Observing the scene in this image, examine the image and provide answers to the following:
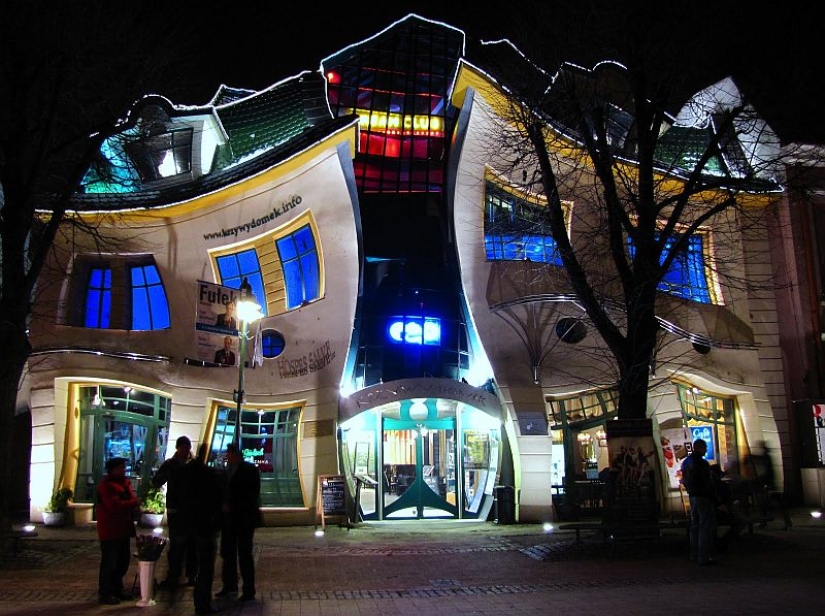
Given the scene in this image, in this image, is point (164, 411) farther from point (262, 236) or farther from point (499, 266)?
point (499, 266)

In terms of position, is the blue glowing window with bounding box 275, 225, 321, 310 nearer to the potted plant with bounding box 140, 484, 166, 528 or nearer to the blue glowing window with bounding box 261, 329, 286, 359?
the blue glowing window with bounding box 261, 329, 286, 359

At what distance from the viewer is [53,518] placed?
55.8 feet

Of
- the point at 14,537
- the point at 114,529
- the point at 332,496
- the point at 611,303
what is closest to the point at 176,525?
the point at 114,529

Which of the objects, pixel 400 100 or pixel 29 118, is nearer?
pixel 29 118

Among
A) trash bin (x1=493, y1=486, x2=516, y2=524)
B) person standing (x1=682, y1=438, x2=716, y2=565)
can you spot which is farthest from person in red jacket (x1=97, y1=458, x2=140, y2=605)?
trash bin (x1=493, y1=486, x2=516, y2=524)

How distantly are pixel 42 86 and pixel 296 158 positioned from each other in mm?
6538

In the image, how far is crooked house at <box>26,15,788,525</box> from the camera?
18.1 metres

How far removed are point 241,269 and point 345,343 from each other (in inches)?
155

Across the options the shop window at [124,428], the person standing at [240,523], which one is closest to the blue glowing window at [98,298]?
the shop window at [124,428]

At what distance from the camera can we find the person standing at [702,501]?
1050 cm

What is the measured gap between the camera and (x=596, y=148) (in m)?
13.6

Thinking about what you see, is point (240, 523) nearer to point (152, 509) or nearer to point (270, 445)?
point (152, 509)

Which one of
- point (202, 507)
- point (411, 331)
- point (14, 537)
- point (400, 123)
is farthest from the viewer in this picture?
point (400, 123)

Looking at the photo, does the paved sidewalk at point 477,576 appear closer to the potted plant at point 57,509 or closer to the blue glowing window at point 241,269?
the potted plant at point 57,509
